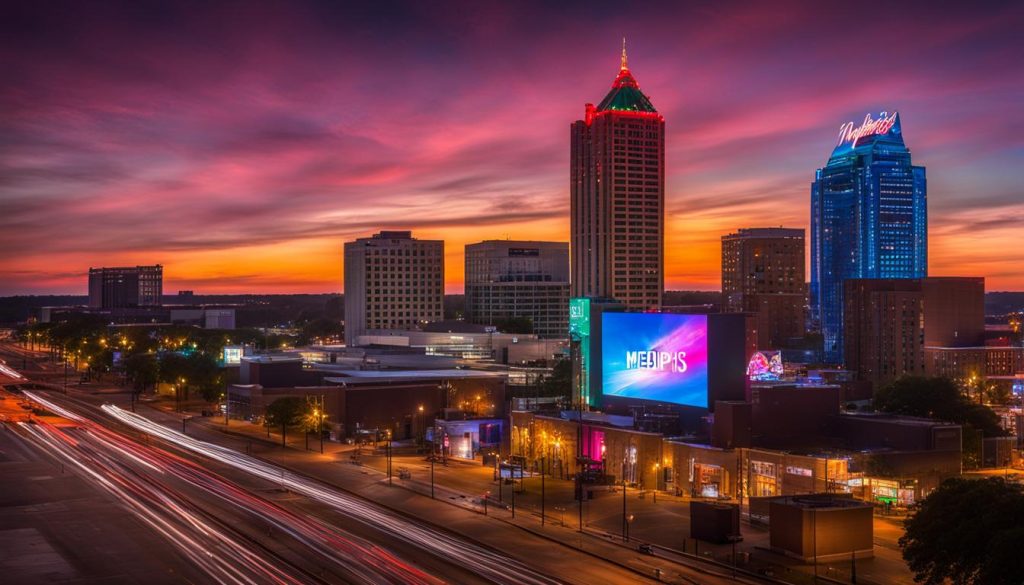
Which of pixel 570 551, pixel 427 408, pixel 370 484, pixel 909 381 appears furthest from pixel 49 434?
pixel 909 381

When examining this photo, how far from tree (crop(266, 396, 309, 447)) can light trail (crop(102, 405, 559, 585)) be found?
27.0ft

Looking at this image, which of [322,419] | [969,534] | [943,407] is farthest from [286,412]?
[969,534]

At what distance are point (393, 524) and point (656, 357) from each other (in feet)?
140

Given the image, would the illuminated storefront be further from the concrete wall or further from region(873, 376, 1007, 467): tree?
region(873, 376, 1007, 467): tree

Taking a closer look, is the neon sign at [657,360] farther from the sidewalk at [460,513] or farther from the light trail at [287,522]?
the light trail at [287,522]

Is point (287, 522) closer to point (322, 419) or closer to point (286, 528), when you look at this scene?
point (286, 528)

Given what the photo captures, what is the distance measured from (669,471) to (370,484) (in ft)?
84.5

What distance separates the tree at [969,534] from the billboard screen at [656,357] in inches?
1785

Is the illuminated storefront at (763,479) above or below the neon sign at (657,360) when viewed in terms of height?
below

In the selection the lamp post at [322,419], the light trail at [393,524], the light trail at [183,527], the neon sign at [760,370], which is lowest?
the light trail at [393,524]

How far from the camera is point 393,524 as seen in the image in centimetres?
6612

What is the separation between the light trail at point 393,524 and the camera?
52812mm

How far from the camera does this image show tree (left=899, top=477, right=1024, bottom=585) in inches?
1625

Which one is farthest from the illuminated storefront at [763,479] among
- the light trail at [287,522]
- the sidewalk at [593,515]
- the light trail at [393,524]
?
the light trail at [287,522]
